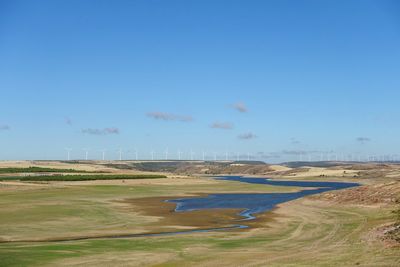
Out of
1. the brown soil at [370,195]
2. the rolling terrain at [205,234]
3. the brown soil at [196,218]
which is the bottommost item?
the brown soil at [196,218]

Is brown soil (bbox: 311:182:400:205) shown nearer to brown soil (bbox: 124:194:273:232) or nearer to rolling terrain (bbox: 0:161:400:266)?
rolling terrain (bbox: 0:161:400:266)

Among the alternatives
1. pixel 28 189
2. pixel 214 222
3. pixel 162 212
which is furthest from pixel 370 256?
pixel 28 189

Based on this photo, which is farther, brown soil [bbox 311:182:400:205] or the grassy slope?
brown soil [bbox 311:182:400:205]

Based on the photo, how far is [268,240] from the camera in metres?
45.1

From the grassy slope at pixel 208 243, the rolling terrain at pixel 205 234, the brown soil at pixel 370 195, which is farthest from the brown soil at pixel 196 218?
the brown soil at pixel 370 195

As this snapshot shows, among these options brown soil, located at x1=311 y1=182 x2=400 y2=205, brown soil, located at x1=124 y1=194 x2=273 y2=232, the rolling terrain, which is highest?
brown soil, located at x1=311 y1=182 x2=400 y2=205

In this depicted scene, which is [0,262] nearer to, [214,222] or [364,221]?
[214,222]

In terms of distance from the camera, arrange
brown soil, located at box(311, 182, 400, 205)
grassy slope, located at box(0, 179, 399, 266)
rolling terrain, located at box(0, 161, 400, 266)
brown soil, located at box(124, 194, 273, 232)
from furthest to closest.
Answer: brown soil, located at box(311, 182, 400, 205) < brown soil, located at box(124, 194, 273, 232) < rolling terrain, located at box(0, 161, 400, 266) < grassy slope, located at box(0, 179, 399, 266)

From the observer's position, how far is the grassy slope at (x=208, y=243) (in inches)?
1374

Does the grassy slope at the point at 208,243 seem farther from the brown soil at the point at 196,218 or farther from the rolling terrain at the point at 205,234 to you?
the brown soil at the point at 196,218

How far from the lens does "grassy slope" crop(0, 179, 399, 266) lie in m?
34.9

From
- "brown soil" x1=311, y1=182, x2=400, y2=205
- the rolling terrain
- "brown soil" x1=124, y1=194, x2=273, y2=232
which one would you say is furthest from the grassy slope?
"brown soil" x1=311, y1=182, x2=400, y2=205

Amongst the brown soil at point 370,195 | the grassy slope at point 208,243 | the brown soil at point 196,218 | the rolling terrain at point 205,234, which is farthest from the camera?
the brown soil at point 370,195

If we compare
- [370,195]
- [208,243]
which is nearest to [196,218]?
[208,243]
